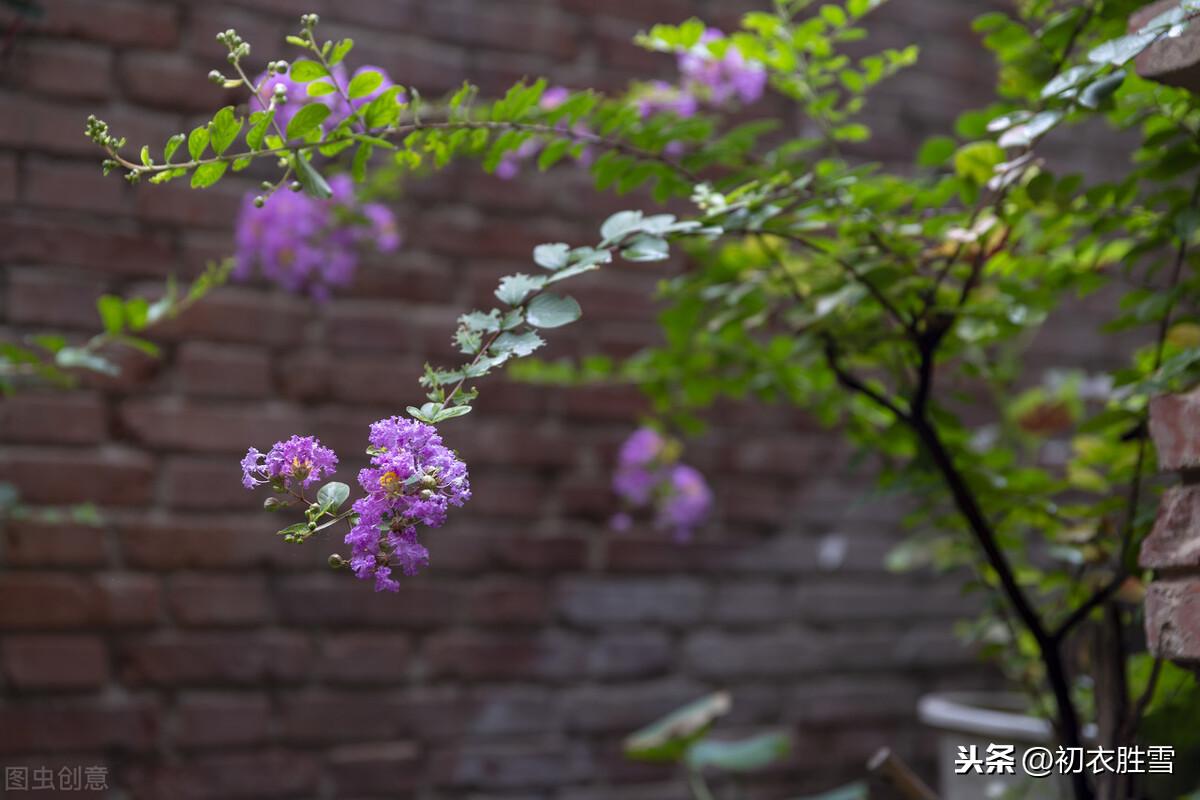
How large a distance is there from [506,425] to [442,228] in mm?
273

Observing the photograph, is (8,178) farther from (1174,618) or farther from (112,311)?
(1174,618)

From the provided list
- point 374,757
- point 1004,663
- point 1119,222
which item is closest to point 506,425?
point 374,757

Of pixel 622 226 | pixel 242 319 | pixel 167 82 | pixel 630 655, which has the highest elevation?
pixel 167 82

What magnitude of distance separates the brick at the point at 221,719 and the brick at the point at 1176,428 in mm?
1038

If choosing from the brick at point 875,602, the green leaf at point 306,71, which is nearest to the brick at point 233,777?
the brick at point 875,602

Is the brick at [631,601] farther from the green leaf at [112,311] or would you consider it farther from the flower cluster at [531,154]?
the green leaf at [112,311]

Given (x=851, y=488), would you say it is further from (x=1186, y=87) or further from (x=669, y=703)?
(x=1186, y=87)

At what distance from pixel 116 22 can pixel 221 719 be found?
817 millimetres

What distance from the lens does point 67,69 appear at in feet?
4.10

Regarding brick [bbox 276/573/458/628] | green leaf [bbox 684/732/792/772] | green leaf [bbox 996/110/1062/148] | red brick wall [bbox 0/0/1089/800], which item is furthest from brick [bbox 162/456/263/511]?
green leaf [bbox 996/110/1062/148]

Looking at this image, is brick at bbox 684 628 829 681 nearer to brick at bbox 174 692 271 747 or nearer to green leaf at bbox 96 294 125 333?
brick at bbox 174 692 271 747

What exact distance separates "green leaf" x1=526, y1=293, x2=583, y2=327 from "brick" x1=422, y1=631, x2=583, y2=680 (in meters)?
0.91

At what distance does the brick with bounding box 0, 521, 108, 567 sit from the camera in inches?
47.4

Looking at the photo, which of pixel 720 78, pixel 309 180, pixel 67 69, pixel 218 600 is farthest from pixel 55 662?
pixel 720 78
